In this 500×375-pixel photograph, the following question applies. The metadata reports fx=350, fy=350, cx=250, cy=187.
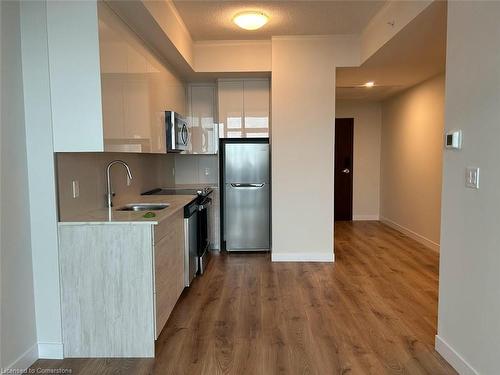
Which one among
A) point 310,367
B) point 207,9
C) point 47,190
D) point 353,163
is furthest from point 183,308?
point 353,163

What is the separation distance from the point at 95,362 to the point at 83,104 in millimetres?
1628

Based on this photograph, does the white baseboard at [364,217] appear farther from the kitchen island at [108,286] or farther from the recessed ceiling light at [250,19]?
the kitchen island at [108,286]

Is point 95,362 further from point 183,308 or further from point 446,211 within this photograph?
point 446,211

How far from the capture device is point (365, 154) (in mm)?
7078

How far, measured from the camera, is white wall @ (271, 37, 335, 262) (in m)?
4.18

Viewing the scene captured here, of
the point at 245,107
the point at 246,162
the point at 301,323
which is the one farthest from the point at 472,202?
the point at 245,107

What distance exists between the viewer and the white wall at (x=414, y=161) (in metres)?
4.76

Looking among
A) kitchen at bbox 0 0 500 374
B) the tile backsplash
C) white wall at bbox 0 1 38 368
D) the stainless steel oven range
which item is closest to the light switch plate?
kitchen at bbox 0 0 500 374

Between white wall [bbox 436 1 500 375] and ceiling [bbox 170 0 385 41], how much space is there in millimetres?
1337

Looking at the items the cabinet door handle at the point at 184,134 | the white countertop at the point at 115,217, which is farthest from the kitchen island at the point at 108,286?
the cabinet door handle at the point at 184,134

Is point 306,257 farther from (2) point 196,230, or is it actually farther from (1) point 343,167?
(1) point 343,167

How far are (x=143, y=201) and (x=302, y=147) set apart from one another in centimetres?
197

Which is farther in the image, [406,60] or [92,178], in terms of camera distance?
[406,60]

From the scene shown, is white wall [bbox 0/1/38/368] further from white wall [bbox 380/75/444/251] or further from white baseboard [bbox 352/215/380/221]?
white baseboard [bbox 352/215/380/221]
